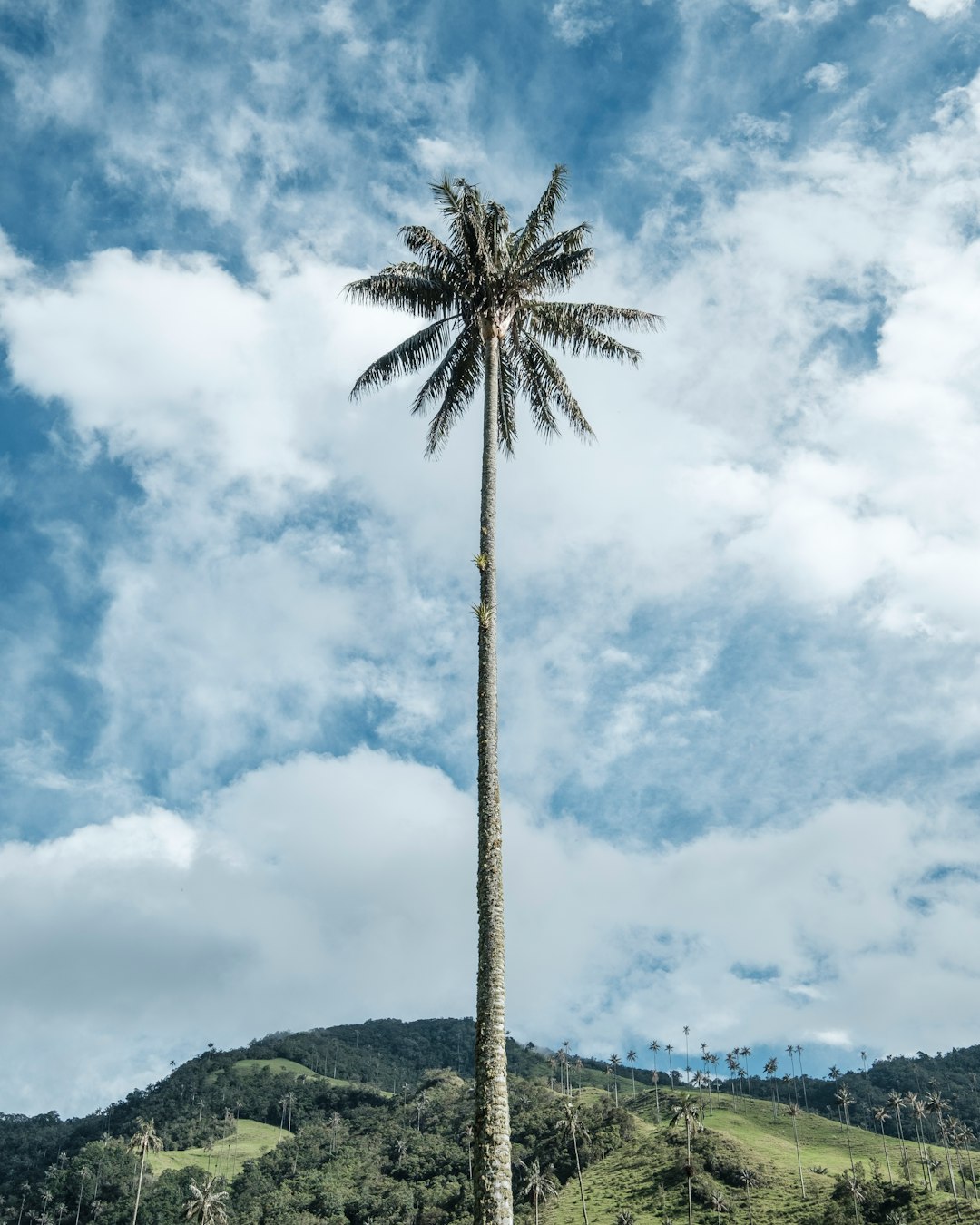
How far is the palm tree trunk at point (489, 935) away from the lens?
1562 cm

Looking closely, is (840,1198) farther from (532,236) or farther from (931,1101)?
(532,236)

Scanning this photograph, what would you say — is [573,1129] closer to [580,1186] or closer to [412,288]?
[580,1186]

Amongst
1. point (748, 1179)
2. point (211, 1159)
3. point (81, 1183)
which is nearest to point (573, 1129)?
point (748, 1179)

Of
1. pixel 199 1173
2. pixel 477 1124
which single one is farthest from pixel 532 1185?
pixel 477 1124

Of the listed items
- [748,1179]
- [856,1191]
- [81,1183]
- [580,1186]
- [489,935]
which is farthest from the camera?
[81,1183]

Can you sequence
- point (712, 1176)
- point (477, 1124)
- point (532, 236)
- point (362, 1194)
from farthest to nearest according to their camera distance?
1. point (362, 1194)
2. point (712, 1176)
3. point (532, 236)
4. point (477, 1124)

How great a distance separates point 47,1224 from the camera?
163 m

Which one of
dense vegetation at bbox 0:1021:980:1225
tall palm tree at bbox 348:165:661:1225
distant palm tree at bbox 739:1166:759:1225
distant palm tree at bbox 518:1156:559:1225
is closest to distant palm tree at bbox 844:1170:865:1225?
dense vegetation at bbox 0:1021:980:1225

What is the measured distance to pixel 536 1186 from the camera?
111m

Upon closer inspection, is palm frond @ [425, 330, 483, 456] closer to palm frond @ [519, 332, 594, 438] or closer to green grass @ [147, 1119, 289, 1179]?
palm frond @ [519, 332, 594, 438]

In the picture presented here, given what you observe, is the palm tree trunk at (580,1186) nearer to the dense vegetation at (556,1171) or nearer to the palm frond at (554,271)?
the dense vegetation at (556,1171)

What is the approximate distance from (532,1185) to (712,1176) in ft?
81.4

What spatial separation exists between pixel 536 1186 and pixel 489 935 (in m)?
A: 110

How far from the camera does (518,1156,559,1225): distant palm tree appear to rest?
110744mm
